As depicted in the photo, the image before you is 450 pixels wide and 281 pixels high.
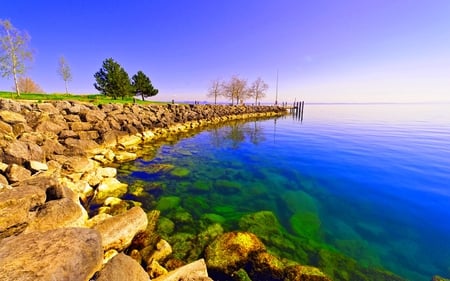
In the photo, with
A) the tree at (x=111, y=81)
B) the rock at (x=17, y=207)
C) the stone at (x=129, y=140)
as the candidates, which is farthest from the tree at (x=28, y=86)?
the rock at (x=17, y=207)

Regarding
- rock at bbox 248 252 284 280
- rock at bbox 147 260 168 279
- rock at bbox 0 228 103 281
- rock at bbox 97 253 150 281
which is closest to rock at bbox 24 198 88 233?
rock at bbox 0 228 103 281

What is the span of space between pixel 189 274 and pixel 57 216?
2.56 metres

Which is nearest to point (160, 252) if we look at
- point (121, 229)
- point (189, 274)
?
point (121, 229)

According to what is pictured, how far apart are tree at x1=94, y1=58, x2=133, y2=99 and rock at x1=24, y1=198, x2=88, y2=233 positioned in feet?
142

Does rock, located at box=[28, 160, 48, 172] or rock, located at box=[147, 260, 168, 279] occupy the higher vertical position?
rock, located at box=[28, 160, 48, 172]

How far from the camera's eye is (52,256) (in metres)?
2.22

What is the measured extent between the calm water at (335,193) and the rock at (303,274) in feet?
4.79

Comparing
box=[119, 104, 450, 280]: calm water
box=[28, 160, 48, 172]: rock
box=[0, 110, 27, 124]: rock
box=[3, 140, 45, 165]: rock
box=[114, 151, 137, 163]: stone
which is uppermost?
box=[0, 110, 27, 124]: rock

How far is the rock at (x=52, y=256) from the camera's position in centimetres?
200

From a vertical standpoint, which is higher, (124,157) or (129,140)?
(129,140)

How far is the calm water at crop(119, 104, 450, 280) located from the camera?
4848 millimetres

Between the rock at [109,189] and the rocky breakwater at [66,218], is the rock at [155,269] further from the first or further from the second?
the rock at [109,189]

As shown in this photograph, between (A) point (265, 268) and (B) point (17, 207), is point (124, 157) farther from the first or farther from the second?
(A) point (265, 268)

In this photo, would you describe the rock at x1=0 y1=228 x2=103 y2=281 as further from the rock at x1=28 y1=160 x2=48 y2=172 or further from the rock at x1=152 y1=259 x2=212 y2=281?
the rock at x1=28 y1=160 x2=48 y2=172
